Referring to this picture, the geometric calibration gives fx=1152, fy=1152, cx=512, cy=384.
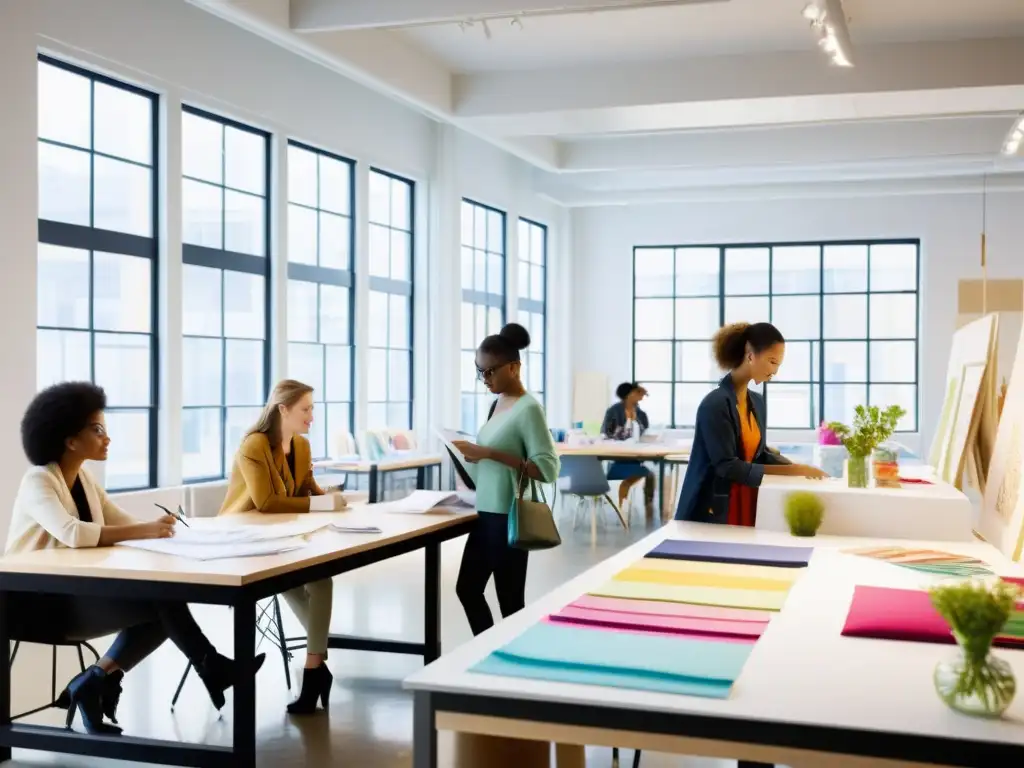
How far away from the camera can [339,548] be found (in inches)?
160

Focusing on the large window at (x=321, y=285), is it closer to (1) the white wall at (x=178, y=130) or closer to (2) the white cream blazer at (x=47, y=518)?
(1) the white wall at (x=178, y=130)

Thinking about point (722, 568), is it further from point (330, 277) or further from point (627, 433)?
point (627, 433)

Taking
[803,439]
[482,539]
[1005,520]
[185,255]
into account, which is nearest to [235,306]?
[185,255]

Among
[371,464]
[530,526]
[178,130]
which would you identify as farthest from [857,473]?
[371,464]

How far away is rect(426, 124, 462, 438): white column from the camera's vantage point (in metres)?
12.9

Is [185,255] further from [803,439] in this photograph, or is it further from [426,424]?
[803,439]

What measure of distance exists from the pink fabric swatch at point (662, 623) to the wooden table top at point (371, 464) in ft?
25.4

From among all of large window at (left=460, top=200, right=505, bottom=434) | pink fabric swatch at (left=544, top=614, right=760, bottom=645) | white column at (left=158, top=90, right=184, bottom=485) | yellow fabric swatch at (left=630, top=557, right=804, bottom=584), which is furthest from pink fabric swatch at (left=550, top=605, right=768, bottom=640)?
large window at (left=460, top=200, right=505, bottom=434)

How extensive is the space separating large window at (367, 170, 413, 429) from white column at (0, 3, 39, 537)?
4.88 m

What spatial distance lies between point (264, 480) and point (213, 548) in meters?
1.21

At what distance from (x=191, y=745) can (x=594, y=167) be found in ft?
37.0

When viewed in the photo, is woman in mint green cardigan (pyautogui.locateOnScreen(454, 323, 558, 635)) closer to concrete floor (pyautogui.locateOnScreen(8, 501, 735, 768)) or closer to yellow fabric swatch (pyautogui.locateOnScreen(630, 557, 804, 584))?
concrete floor (pyautogui.locateOnScreen(8, 501, 735, 768))

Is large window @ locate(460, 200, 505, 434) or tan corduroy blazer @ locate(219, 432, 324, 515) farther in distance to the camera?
large window @ locate(460, 200, 505, 434)

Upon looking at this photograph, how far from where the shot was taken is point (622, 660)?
2.23 metres
